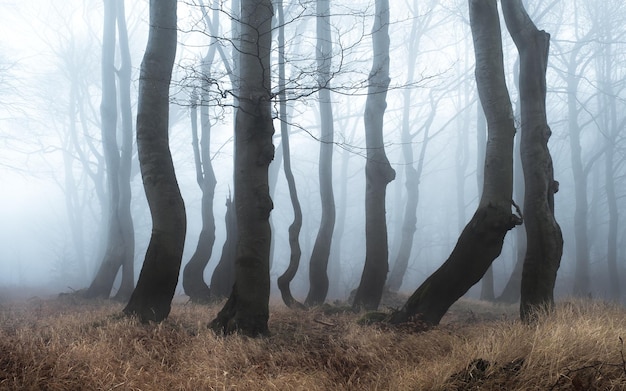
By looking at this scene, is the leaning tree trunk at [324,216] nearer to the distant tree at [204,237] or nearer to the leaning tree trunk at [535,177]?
the distant tree at [204,237]

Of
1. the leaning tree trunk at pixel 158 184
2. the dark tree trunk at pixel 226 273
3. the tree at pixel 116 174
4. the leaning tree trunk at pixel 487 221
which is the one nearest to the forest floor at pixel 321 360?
the leaning tree trunk at pixel 487 221

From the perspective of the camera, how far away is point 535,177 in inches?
275

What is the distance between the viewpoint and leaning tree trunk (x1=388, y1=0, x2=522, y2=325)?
642cm

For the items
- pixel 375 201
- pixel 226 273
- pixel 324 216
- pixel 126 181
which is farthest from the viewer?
pixel 126 181

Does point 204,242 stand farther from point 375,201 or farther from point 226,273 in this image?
point 375,201

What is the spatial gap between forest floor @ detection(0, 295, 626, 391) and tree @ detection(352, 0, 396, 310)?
3918 millimetres

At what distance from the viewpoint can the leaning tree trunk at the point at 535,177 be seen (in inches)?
259

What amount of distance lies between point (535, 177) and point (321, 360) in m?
4.35

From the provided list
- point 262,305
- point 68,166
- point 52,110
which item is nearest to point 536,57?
point 262,305

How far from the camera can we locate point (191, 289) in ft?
39.6

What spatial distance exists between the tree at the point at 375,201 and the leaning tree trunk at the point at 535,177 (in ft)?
7.90

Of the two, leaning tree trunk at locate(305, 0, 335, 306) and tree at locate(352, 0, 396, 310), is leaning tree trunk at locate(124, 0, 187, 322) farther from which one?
leaning tree trunk at locate(305, 0, 335, 306)

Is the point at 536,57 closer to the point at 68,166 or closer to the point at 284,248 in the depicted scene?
the point at 68,166

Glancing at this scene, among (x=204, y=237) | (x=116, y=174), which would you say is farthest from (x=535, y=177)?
(x=116, y=174)
